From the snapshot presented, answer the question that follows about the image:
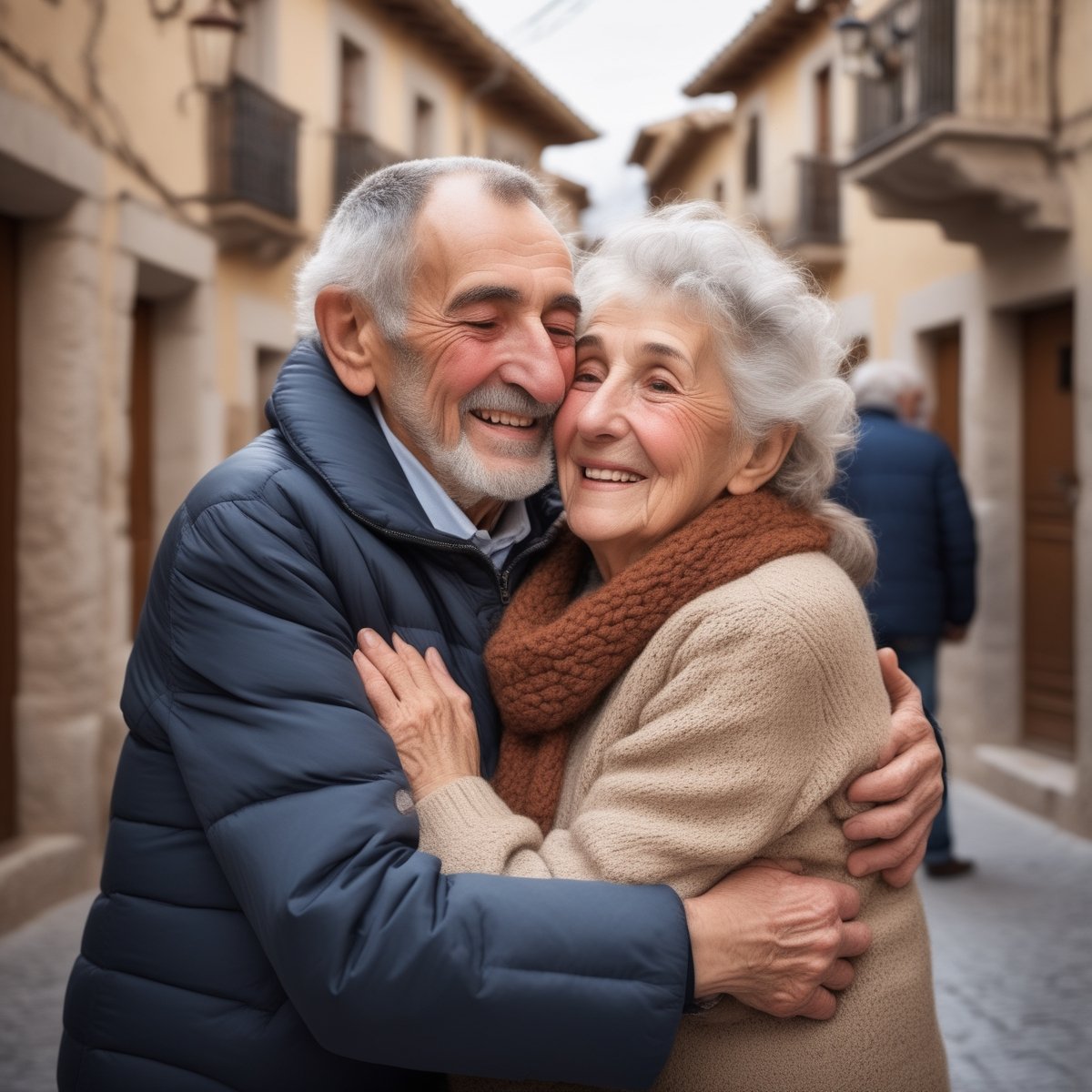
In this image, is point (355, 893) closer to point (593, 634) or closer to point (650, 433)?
point (593, 634)

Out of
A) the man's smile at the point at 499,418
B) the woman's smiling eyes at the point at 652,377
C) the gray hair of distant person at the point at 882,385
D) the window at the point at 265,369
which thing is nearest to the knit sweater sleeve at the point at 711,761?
the woman's smiling eyes at the point at 652,377

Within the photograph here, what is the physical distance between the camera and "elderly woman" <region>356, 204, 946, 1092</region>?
173 centimetres

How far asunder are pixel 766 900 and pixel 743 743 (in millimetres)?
214

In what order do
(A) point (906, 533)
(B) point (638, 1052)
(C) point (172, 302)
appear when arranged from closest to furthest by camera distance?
(B) point (638, 1052), (A) point (906, 533), (C) point (172, 302)

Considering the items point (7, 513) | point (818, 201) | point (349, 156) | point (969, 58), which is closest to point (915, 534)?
point (969, 58)

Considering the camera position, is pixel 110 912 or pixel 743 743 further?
pixel 110 912

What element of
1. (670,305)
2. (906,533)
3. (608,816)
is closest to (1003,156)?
(906,533)

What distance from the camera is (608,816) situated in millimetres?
1749

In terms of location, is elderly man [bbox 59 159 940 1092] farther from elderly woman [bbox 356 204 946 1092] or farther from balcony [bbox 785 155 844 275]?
balcony [bbox 785 155 844 275]

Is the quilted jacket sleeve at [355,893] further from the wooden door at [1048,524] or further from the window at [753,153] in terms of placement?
the window at [753,153]

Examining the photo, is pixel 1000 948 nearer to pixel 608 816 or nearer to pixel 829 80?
pixel 608 816

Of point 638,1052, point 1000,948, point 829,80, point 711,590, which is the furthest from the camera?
point 829,80

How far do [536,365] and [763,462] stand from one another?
0.36m

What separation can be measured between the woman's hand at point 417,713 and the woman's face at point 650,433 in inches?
13.1
